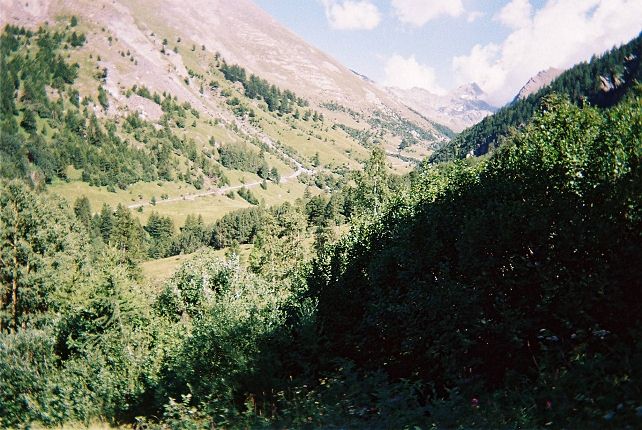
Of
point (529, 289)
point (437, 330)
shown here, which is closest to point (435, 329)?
point (437, 330)

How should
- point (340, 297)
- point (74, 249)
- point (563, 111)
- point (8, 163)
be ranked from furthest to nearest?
point (8, 163)
point (74, 249)
point (340, 297)
point (563, 111)

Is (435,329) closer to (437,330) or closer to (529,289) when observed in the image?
(437,330)

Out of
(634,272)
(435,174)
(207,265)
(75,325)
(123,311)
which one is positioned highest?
(435,174)

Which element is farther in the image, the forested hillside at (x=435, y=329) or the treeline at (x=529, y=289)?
the forested hillside at (x=435, y=329)

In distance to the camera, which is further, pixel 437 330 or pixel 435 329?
pixel 437 330

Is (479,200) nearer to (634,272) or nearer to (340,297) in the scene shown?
(634,272)

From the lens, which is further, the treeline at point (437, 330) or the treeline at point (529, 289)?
the treeline at point (437, 330)

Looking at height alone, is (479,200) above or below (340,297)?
above

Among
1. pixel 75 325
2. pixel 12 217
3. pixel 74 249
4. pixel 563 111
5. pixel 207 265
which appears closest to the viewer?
pixel 563 111

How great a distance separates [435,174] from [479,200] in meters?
10.8

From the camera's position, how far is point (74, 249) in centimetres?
5544

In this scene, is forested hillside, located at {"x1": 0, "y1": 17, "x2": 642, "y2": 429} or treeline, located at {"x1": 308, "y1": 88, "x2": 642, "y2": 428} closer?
treeline, located at {"x1": 308, "y1": 88, "x2": 642, "y2": 428}

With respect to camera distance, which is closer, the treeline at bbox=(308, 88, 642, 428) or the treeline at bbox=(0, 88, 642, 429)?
the treeline at bbox=(308, 88, 642, 428)

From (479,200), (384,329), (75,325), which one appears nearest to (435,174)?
(479,200)
